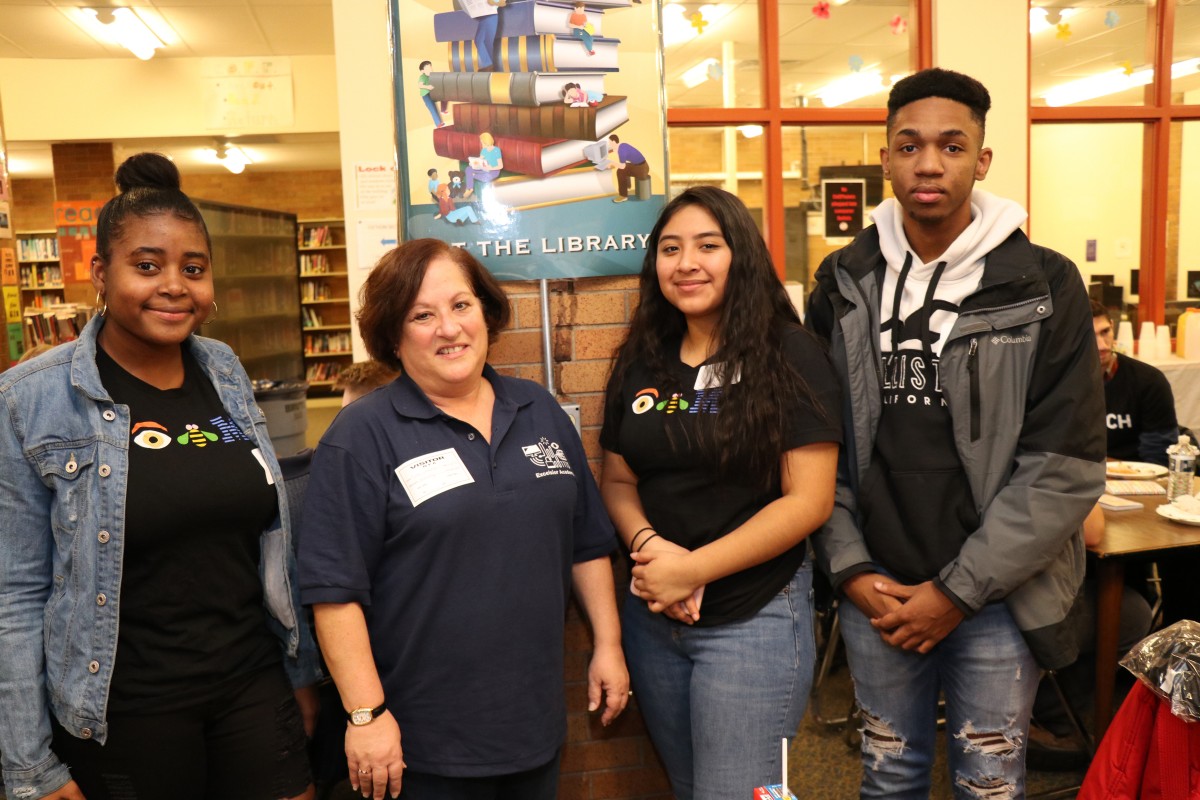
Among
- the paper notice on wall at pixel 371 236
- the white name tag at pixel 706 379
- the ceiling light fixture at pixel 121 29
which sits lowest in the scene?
the white name tag at pixel 706 379

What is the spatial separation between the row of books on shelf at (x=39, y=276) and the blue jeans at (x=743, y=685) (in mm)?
14404

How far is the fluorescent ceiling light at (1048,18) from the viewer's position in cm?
573

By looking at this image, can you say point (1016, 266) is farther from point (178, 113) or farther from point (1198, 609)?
point (178, 113)

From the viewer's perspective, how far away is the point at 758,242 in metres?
1.75

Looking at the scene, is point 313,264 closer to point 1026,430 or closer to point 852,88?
point 852,88

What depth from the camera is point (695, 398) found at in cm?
174

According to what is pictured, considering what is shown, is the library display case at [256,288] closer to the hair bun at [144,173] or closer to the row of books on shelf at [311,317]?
the row of books on shelf at [311,317]

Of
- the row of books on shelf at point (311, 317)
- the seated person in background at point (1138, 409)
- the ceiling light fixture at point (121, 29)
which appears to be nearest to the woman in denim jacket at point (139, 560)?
the seated person in background at point (1138, 409)

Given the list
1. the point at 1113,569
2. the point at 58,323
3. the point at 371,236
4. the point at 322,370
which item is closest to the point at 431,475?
the point at 1113,569

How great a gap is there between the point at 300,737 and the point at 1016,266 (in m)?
1.66

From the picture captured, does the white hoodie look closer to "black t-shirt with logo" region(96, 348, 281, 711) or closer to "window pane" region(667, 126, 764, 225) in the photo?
"black t-shirt with logo" region(96, 348, 281, 711)

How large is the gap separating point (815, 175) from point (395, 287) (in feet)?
17.5

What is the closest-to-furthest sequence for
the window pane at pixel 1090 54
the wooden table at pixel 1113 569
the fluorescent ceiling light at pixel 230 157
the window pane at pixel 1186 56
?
the wooden table at pixel 1113 569 < the window pane at pixel 1090 54 < the window pane at pixel 1186 56 < the fluorescent ceiling light at pixel 230 157

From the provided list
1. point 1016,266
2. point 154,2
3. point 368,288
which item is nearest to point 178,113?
point 154,2
